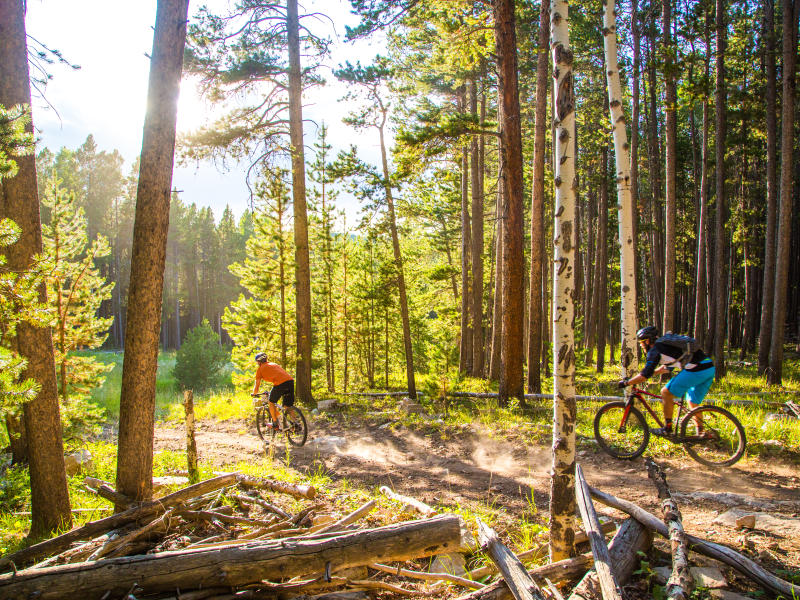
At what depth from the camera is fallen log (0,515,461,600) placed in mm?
3600

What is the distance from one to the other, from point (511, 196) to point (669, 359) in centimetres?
545

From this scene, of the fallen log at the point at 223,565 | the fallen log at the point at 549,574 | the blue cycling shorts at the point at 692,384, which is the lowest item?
the fallen log at the point at 549,574

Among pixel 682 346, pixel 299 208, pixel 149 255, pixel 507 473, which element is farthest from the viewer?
pixel 299 208

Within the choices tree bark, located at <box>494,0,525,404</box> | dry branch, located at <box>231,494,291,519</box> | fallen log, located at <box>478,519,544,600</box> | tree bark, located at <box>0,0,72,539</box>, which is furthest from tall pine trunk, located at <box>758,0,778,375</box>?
tree bark, located at <box>0,0,72,539</box>

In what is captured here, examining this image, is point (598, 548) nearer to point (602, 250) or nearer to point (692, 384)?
point (692, 384)

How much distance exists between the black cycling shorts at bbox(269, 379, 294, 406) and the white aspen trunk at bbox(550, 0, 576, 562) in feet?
24.9

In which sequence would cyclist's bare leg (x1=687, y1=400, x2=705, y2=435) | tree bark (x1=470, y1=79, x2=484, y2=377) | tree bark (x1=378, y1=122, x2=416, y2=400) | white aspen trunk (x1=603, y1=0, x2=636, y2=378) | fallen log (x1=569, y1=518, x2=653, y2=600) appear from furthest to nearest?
tree bark (x1=470, y1=79, x2=484, y2=377) < tree bark (x1=378, y1=122, x2=416, y2=400) < white aspen trunk (x1=603, y1=0, x2=636, y2=378) < cyclist's bare leg (x1=687, y1=400, x2=705, y2=435) < fallen log (x1=569, y1=518, x2=653, y2=600)

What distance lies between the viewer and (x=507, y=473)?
7.61 meters

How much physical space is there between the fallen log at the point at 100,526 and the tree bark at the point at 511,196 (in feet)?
24.8

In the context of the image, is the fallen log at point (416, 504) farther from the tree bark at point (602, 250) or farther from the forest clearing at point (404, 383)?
the tree bark at point (602, 250)

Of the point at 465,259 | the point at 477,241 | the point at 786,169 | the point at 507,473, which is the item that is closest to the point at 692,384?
the point at 507,473

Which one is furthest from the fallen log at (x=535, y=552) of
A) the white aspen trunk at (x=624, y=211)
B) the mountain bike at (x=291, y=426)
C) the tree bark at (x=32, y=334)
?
the mountain bike at (x=291, y=426)

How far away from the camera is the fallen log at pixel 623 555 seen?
3.46m

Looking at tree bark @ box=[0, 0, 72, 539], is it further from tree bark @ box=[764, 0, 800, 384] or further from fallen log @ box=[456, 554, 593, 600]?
tree bark @ box=[764, 0, 800, 384]
